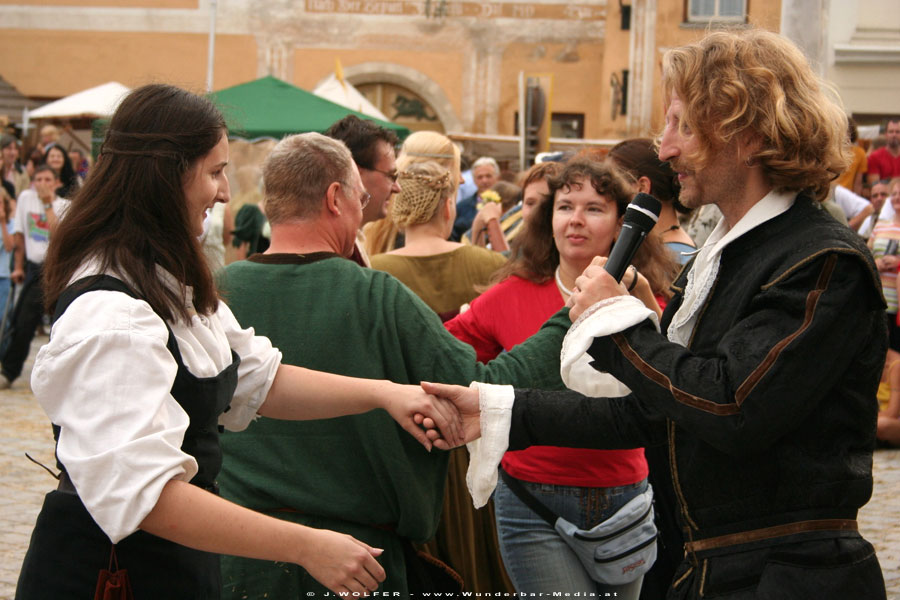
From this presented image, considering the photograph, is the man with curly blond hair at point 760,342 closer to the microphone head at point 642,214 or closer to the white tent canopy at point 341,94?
the microphone head at point 642,214

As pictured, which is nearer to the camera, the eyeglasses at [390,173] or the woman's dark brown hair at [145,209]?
the woman's dark brown hair at [145,209]

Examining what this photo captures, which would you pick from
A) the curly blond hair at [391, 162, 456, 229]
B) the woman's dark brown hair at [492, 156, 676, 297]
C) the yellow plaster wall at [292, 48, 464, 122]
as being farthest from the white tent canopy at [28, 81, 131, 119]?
the woman's dark brown hair at [492, 156, 676, 297]

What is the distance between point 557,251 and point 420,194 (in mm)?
1089

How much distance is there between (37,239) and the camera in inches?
404

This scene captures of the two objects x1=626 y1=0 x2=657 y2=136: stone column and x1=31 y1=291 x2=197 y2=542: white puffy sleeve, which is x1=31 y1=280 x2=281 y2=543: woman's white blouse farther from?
x1=626 y1=0 x2=657 y2=136: stone column

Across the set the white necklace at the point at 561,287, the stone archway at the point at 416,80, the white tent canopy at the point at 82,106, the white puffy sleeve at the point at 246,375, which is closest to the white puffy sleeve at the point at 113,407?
the white puffy sleeve at the point at 246,375

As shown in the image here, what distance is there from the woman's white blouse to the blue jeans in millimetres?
1570

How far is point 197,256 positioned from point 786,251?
1174 mm

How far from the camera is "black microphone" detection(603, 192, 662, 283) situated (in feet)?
7.76

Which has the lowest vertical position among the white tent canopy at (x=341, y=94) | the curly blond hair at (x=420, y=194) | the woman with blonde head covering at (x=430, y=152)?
the curly blond hair at (x=420, y=194)

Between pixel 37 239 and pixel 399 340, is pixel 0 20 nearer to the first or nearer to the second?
pixel 37 239

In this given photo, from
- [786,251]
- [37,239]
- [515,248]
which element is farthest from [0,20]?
[786,251]

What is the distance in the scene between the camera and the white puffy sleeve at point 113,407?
1.92m

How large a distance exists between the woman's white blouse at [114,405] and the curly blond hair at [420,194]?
8.95ft
